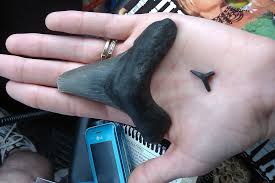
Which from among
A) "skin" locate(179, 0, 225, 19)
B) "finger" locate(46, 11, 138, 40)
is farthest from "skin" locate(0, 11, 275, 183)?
"skin" locate(179, 0, 225, 19)

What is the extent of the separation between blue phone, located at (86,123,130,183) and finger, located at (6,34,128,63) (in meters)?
0.22

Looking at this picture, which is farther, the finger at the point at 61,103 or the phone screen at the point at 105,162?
the phone screen at the point at 105,162

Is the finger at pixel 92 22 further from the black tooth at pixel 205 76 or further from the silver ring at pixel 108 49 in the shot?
the black tooth at pixel 205 76

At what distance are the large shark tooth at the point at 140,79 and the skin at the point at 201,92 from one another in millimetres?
28

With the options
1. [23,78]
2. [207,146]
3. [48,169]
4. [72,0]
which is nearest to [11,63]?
[23,78]

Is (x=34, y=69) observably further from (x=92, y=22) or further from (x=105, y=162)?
(x=105, y=162)

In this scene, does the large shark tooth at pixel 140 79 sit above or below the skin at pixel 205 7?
below

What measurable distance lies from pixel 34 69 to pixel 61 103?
0.09 metres

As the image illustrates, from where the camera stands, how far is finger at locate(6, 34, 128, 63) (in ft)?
2.89

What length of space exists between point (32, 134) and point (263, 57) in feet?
2.37

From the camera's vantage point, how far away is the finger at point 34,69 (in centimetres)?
88

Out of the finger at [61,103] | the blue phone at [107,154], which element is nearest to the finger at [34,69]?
the finger at [61,103]

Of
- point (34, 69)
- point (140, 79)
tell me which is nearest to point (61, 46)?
point (34, 69)

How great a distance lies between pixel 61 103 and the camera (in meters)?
0.87
